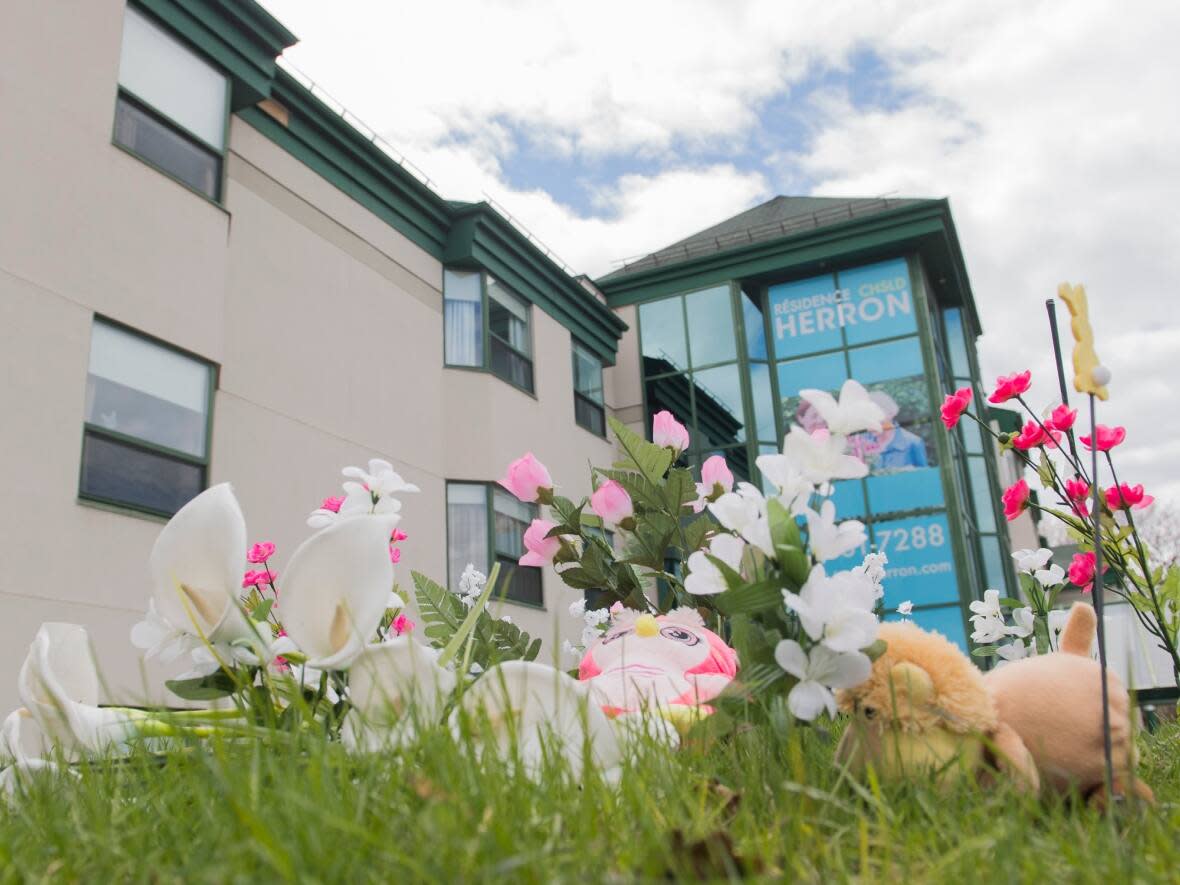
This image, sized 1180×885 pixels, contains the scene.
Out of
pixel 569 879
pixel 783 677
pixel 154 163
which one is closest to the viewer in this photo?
pixel 569 879

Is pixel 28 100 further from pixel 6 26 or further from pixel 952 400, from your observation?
pixel 952 400

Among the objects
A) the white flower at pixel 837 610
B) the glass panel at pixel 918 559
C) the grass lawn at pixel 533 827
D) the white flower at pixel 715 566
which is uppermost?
the glass panel at pixel 918 559

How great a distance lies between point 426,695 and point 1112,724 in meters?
1.07

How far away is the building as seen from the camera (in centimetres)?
696

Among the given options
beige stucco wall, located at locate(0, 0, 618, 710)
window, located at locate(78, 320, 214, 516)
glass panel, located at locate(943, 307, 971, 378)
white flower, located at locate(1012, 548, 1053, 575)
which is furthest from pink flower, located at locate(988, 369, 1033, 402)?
glass panel, located at locate(943, 307, 971, 378)

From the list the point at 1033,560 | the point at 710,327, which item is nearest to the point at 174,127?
the point at 1033,560

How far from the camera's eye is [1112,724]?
1509 millimetres

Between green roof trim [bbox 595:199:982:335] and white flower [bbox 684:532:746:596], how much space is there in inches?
627

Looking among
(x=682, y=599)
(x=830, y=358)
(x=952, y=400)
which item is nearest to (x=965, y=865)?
(x=682, y=599)

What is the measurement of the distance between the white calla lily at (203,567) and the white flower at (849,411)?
920 mm

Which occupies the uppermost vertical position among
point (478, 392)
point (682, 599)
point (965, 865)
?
point (478, 392)

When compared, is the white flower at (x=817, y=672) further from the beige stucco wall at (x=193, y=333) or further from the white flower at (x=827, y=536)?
the beige stucco wall at (x=193, y=333)

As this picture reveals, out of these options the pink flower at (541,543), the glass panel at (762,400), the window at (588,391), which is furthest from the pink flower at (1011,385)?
the glass panel at (762,400)

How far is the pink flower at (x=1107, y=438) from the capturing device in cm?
319
